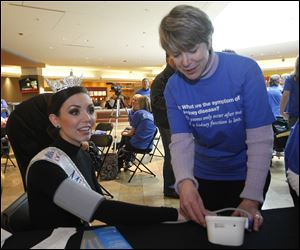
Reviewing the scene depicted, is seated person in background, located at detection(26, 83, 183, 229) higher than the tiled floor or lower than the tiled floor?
higher

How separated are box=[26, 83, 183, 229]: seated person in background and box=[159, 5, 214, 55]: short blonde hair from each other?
37 centimetres

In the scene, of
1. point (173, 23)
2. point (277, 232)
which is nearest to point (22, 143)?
point (173, 23)

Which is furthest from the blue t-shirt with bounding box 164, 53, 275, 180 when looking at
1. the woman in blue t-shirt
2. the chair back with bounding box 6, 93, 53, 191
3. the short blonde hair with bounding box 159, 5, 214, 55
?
the chair back with bounding box 6, 93, 53, 191

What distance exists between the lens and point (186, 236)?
0.59m

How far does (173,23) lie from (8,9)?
1.02 ft

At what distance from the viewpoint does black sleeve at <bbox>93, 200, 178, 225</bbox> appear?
2.12 ft

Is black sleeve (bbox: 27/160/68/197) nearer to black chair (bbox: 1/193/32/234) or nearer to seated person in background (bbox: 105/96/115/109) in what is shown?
black chair (bbox: 1/193/32/234)

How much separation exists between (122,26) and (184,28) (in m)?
0.14

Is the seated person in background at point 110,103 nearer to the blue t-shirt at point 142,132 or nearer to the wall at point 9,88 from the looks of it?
the wall at point 9,88

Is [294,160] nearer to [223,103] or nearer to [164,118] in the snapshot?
[223,103]

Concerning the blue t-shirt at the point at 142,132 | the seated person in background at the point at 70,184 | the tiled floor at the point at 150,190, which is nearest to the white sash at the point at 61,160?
the seated person in background at the point at 70,184

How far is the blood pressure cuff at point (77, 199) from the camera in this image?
0.64 metres

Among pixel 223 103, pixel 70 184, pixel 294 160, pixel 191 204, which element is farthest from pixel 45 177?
pixel 294 160

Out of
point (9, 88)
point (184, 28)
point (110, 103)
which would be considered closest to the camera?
point (184, 28)
